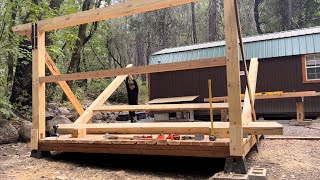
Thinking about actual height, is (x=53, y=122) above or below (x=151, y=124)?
below

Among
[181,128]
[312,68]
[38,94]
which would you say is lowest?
[181,128]

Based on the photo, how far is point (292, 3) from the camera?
23.7 m

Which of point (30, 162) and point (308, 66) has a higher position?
point (308, 66)

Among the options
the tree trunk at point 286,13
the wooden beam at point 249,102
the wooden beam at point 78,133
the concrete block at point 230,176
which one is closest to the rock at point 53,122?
the wooden beam at point 78,133

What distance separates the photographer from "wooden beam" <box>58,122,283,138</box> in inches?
141

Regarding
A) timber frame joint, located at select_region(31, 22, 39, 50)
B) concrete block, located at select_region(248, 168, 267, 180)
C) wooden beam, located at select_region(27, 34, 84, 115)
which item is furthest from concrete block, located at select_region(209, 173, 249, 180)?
timber frame joint, located at select_region(31, 22, 39, 50)

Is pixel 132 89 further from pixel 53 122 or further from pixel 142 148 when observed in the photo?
pixel 142 148

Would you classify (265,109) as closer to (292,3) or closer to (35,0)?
(35,0)

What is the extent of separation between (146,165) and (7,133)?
12.7 feet

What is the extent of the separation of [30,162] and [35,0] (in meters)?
6.25

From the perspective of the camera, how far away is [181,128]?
4098 millimetres

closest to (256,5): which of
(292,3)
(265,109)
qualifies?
(292,3)

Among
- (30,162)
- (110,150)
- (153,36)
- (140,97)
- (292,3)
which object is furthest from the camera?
(153,36)

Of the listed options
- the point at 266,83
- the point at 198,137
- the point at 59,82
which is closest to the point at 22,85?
the point at 59,82
